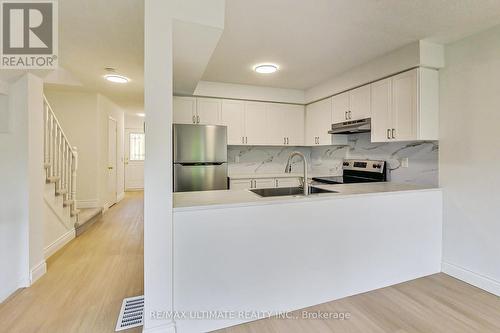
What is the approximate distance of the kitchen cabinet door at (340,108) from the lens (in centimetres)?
349

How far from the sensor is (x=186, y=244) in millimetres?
1650

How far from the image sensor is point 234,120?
400cm

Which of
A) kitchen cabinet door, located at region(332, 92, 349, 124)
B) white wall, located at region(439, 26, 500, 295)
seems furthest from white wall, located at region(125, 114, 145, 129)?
white wall, located at region(439, 26, 500, 295)

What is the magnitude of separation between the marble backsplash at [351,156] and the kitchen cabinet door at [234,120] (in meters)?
0.35

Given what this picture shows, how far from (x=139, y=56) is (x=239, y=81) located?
4.92 feet

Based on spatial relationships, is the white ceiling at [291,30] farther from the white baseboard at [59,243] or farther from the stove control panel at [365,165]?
the white baseboard at [59,243]

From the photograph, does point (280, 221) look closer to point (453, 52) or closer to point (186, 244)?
point (186, 244)

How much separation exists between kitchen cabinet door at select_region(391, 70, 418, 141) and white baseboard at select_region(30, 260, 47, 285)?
13.4 ft

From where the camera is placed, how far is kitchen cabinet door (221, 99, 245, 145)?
3.96m

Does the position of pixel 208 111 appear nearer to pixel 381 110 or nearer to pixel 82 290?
pixel 381 110

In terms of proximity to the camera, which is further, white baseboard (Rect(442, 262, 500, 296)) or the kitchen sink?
the kitchen sink

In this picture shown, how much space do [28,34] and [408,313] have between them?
4.07m

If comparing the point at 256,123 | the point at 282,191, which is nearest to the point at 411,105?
the point at 282,191

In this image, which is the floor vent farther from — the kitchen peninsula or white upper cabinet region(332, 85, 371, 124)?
white upper cabinet region(332, 85, 371, 124)
